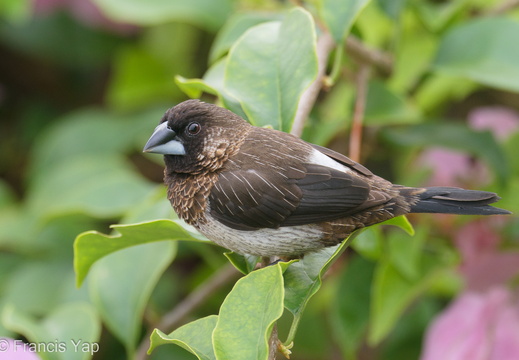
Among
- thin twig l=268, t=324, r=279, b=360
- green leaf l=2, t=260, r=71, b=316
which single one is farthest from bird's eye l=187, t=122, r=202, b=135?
green leaf l=2, t=260, r=71, b=316

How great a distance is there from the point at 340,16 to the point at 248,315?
638mm

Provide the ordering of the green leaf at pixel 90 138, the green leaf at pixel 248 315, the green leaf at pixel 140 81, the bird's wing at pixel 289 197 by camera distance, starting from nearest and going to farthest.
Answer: the green leaf at pixel 248 315
the bird's wing at pixel 289 197
the green leaf at pixel 90 138
the green leaf at pixel 140 81

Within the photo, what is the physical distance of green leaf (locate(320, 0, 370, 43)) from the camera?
1348 millimetres

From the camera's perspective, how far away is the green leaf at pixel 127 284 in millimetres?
1475

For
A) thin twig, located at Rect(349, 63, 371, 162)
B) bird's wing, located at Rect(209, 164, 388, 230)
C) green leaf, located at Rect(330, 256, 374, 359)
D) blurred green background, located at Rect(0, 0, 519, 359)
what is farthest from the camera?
green leaf, located at Rect(330, 256, 374, 359)

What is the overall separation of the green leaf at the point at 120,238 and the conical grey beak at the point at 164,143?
0.13 meters

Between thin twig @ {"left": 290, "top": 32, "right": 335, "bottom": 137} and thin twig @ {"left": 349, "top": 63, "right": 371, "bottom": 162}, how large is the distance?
15 cm

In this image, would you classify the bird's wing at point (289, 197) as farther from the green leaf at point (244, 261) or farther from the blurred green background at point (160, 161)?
the blurred green background at point (160, 161)

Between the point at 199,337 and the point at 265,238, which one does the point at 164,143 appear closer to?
the point at 265,238

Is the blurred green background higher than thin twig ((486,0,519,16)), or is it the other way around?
thin twig ((486,0,519,16))

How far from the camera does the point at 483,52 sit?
1.69m

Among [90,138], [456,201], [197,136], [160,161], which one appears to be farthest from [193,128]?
[90,138]

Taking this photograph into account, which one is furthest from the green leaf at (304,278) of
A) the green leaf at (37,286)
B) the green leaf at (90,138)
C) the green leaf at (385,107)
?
→ the green leaf at (90,138)

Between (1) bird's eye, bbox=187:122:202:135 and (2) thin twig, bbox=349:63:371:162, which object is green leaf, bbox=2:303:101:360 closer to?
(1) bird's eye, bbox=187:122:202:135
